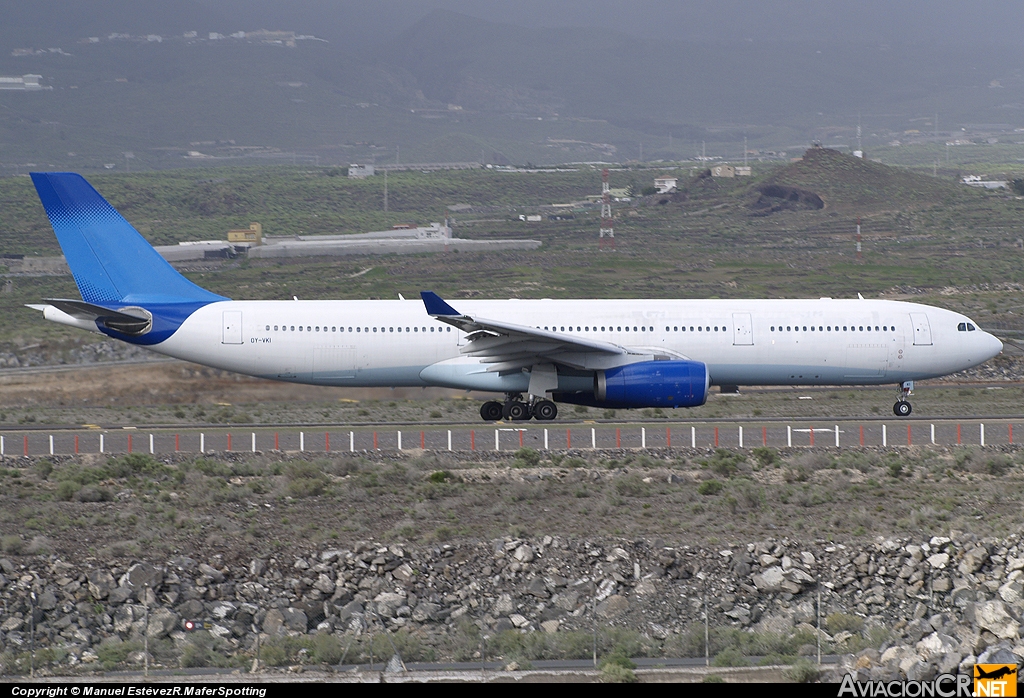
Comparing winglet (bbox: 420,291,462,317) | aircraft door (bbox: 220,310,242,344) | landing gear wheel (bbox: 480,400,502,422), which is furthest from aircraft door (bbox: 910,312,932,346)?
aircraft door (bbox: 220,310,242,344)

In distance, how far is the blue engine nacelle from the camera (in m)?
34.8

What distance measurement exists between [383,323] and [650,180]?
165786mm

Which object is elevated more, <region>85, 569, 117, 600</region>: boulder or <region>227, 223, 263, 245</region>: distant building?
<region>227, 223, 263, 245</region>: distant building

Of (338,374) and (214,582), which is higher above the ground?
(338,374)

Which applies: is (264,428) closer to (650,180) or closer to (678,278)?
(678,278)

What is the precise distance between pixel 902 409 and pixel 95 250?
78.4ft

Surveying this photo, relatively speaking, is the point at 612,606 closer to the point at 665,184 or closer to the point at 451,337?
the point at 451,337

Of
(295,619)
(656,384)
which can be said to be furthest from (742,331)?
(295,619)

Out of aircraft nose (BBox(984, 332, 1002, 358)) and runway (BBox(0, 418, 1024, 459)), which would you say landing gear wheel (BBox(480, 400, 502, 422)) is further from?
aircraft nose (BBox(984, 332, 1002, 358))

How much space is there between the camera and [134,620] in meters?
20.8

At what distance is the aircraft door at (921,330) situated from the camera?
3828 cm

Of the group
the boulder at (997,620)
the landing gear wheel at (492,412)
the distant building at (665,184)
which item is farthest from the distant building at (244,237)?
the boulder at (997,620)

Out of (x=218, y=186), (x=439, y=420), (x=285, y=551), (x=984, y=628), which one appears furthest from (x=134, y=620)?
(x=218, y=186)

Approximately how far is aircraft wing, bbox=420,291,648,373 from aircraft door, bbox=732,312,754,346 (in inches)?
114
